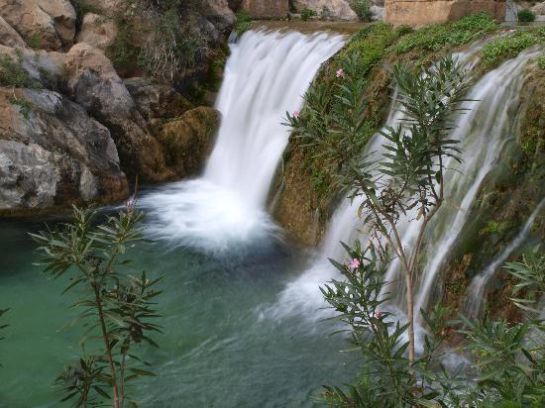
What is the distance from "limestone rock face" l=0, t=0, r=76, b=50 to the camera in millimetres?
11742

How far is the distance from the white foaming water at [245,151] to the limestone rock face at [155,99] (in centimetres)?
98

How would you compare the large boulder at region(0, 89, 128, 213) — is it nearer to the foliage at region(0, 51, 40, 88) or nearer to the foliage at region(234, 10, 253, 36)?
the foliage at region(0, 51, 40, 88)

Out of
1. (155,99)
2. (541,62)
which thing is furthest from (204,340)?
(155,99)

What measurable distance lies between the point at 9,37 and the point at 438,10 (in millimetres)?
8171

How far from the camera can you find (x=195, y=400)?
500cm

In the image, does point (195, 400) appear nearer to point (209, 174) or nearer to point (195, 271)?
point (195, 271)

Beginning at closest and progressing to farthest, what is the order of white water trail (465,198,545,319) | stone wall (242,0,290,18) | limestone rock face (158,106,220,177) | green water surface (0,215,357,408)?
green water surface (0,215,357,408) → white water trail (465,198,545,319) → limestone rock face (158,106,220,177) → stone wall (242,0,290,18)

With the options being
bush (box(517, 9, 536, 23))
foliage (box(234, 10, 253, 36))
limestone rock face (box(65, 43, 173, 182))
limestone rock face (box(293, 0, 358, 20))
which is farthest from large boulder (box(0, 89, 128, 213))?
limestone rock face (box(293, 0, 358, 20))

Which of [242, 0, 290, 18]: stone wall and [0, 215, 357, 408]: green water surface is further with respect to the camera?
[242, 0, 290, 18]: stone wall

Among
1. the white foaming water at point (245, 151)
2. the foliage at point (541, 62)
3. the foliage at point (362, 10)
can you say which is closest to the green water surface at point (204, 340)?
the white foaming water at point (245, 151)

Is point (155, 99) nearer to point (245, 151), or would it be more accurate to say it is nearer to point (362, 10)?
point (245, 151)

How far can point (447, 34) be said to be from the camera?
318 inches

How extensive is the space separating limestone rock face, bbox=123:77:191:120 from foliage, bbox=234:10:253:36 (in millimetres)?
3100

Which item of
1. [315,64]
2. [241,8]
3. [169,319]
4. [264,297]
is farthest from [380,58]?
[241,8]
